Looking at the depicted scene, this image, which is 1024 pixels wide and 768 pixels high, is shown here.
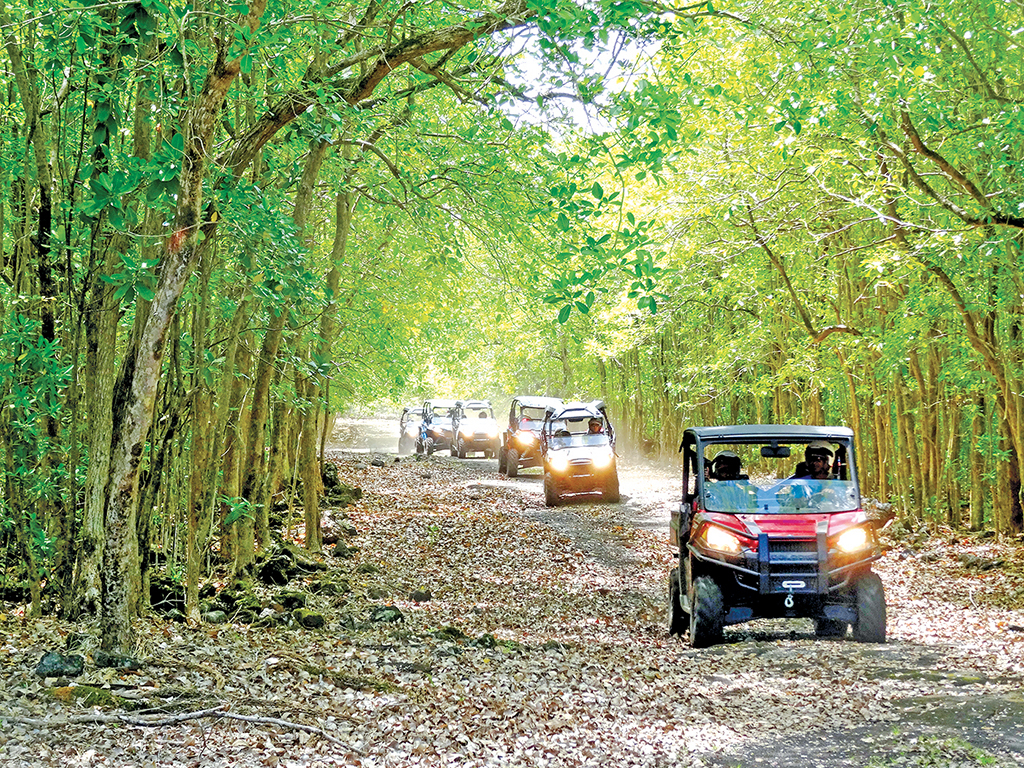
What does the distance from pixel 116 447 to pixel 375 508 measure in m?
13.9

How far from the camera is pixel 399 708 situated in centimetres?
580

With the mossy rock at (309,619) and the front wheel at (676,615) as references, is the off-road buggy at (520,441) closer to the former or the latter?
the front wheel at (676,615)

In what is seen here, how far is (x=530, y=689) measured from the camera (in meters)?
6.53

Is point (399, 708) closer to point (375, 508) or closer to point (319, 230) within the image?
point (319, 230)

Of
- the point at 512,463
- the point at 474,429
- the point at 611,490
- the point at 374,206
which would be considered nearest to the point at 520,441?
the point at 512,463

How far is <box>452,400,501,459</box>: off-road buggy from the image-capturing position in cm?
3509

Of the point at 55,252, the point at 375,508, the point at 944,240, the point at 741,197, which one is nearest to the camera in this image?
the point at 55,252

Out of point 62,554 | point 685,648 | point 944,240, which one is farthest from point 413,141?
point 944,240

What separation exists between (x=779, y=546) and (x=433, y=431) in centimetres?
2940

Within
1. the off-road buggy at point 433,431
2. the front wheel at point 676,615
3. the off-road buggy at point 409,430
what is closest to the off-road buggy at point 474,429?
the off-road buggy at point 433,431

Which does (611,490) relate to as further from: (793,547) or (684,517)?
(793,547)

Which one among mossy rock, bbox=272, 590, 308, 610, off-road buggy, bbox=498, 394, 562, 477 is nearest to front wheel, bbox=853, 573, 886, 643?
mossy rock, bbox=272, 590, 308, 610

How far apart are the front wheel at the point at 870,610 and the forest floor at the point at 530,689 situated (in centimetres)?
18

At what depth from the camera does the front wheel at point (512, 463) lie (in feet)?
86.5
